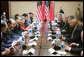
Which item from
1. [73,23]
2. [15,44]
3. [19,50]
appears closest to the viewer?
[19,50]

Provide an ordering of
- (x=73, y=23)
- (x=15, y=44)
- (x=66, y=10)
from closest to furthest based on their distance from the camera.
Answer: (x=15, y=44) < (x=73, y=23) < (x=66, y=10)

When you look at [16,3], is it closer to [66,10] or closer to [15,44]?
[66,10]

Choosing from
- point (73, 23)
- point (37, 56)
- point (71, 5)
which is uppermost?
point (71, 5)

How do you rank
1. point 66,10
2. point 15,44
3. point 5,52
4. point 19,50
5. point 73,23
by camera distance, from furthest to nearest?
point 66,10, point 73,23, point 15,44, point 19,50, point 5,52

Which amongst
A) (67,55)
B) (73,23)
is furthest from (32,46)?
(73,23)

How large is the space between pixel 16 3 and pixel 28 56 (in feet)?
27.2

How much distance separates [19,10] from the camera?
1024cm

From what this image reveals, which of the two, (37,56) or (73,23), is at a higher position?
(73,23)

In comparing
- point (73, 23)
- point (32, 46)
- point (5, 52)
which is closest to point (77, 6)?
point (73, 23)

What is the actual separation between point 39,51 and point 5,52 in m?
0.58

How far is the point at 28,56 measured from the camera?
2320 mm

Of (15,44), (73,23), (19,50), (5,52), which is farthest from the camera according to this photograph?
(73,23)

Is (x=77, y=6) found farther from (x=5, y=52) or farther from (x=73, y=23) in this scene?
(x=5, y=52)

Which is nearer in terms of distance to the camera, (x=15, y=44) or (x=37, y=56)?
(x=37, y=56)
